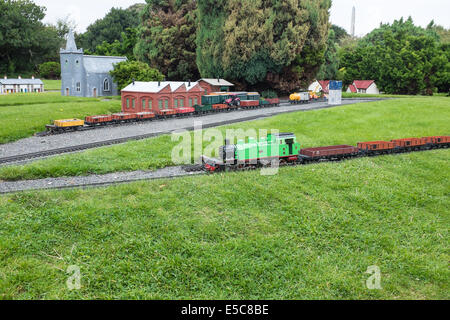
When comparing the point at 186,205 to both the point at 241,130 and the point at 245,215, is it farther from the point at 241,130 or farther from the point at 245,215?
the point at 241,130

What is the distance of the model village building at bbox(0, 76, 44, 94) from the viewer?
58.3 meters

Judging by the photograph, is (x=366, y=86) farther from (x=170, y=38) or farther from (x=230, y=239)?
(x=230, y=239)

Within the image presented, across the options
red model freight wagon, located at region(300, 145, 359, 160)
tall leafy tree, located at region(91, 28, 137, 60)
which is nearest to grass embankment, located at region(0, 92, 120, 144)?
red model freight wagon, located at region(300, 145, 359, 160)

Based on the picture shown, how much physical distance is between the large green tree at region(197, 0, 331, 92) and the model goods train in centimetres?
2670

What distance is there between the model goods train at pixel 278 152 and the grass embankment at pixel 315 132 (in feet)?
10.2

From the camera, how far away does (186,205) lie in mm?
14352

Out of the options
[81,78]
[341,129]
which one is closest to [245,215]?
[341,129]

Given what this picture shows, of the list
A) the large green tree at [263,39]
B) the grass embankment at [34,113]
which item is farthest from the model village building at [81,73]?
the large green tree at [263,39]

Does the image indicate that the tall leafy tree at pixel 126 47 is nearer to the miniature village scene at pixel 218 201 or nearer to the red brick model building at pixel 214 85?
the red brick model building at pixel 214 85

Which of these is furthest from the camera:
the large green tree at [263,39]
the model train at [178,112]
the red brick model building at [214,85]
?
the red brick model building at [214,85]

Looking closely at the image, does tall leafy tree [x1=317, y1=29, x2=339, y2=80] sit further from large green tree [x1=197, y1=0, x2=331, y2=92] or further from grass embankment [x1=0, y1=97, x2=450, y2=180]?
grass embankment [x1=0, y1=97, x2=450, y2=180]

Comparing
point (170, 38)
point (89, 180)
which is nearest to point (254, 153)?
point (89, 180)

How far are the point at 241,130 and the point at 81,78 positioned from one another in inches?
1162

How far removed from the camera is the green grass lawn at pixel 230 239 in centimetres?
1052
